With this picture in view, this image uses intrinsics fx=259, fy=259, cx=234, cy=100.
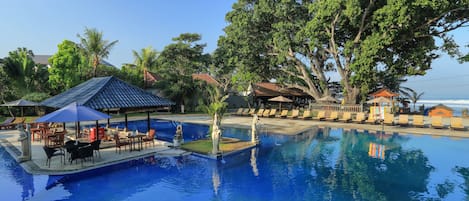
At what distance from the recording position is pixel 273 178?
8.13 meters

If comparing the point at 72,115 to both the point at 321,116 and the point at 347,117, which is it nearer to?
the point at 321,116

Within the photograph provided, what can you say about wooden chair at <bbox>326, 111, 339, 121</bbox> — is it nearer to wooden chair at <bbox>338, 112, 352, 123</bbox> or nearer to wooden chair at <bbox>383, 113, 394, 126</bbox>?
wooden chair at <bbox>338, 112, 352, 123</bbox>

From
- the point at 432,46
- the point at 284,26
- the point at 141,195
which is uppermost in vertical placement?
the point at 284,26

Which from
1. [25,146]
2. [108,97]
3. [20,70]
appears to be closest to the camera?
[25,146]

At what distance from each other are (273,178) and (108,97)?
829 centimetres

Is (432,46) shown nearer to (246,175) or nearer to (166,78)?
(246,175)

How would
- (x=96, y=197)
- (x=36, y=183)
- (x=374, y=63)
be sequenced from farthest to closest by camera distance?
(x=374, y=63) < (x=36, y=183) < (x=96, y=197)

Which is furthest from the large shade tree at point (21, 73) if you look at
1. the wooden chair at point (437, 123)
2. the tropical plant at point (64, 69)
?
the wooden chair at point (437, 123)

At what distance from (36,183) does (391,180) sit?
10555 mm

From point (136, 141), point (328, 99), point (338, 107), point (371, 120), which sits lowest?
point (136, 141)

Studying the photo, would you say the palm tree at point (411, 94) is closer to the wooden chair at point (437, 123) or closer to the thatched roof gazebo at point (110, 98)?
the wooden chair at point (437, 123)

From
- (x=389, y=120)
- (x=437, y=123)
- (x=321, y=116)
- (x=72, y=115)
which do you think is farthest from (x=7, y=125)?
(x=437, y=123)

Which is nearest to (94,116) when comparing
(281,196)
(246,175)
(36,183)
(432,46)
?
(36,183)

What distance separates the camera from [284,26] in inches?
936
